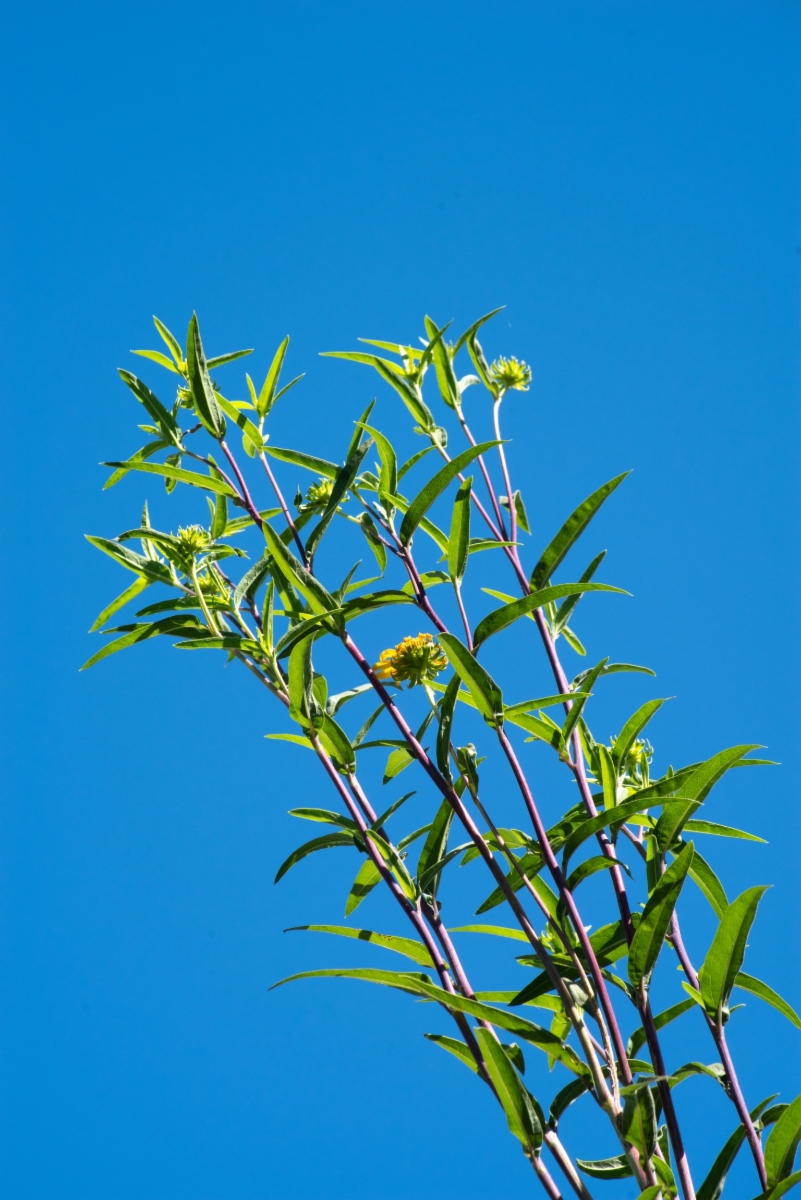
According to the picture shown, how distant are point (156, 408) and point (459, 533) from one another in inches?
16.1

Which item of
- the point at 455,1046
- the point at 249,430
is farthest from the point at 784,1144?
the point at 249,430

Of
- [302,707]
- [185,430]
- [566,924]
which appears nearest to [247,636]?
[302,707]

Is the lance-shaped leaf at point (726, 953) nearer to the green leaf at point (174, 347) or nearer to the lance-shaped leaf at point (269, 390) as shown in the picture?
the lance-shaped leaf at point (269, 390)

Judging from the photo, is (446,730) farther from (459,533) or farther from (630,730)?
(630,730)

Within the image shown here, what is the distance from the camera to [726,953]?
883mm

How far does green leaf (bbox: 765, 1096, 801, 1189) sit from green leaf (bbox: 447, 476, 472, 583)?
1.85ft

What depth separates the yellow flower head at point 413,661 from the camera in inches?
41.3

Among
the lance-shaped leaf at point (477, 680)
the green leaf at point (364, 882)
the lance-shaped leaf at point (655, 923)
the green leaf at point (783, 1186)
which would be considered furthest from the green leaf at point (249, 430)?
the green leaf at point (783, 1186)

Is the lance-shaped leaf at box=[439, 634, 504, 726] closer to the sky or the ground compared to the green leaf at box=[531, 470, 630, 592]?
closer to the ground

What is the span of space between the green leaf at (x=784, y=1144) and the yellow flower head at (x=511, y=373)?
0.93 m

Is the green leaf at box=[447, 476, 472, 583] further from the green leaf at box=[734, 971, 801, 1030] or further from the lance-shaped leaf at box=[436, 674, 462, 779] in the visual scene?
the green leaf at box=[734, 971, 801, 1030]

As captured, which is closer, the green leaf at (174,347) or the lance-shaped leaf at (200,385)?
the lance-shaped leaf at (200,385)

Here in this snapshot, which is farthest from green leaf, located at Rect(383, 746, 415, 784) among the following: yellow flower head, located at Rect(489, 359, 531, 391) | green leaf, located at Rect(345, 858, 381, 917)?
yellow flower head, located at Rect(489, 359, 531, 391)

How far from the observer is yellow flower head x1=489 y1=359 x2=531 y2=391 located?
1.38 metres
